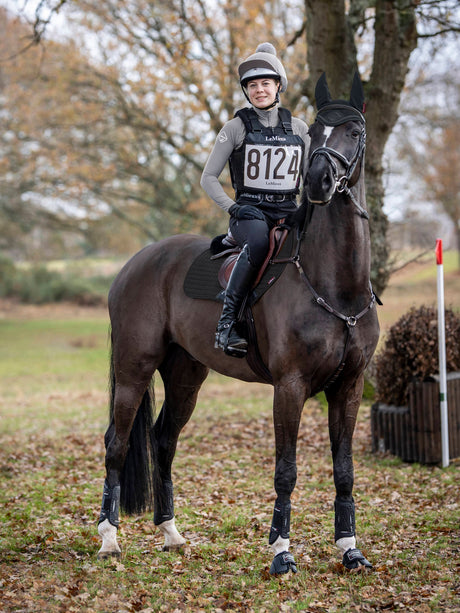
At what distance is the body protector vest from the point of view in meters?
4.49

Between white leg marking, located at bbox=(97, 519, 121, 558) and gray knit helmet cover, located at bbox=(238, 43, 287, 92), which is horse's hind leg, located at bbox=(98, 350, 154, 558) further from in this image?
gray knit helmet cover, located at bbox=(238, 43, 287, 92)

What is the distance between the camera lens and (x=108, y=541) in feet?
16.5

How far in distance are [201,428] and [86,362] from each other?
415 inches

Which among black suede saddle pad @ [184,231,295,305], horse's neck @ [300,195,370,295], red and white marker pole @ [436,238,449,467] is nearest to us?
horse's neck @ [300,195,370,295]

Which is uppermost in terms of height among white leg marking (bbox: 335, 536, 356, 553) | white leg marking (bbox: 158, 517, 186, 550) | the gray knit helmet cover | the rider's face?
the gray knit helmet cover

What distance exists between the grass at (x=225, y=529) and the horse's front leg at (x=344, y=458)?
6.5 inches

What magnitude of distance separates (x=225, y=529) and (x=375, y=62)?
6.76m

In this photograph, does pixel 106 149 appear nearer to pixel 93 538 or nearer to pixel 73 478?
pixel 73 478

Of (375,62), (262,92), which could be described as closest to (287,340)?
(262,92)

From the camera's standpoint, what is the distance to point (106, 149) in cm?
1945

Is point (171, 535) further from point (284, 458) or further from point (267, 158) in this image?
point (267, 158)

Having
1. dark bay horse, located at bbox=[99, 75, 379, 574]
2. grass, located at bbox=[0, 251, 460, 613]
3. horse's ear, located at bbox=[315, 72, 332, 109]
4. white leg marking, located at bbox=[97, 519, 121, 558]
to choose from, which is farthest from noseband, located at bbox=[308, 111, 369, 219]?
white leg marking, located at bbox=[97, 519, 121, 558]

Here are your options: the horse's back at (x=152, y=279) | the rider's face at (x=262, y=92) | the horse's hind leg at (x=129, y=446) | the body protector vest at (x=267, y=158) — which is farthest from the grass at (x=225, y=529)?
the rider's face at (x=262, y=92)

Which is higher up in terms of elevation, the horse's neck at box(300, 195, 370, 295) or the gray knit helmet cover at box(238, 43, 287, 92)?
the gray knit helmet cover at box(238, 43, 287, 92)
